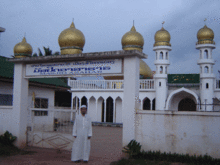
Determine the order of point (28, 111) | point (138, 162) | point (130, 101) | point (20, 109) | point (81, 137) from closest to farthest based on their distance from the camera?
1. point (138, 162)
2. point (81, 137)
3. point (130, 101)
4. point (20, 109)
5. point (28, 111)

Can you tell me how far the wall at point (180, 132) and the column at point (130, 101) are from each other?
20 centimetres

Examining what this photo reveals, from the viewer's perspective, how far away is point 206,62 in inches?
874

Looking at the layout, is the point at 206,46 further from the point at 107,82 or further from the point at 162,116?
the point at 162,116

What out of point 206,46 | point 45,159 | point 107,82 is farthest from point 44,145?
point 206,46

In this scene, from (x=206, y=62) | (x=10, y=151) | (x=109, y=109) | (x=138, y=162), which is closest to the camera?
(x=138, y=162)

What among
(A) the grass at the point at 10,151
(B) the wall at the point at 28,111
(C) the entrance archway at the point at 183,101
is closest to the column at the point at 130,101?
(B) the wall at the point at 28,111

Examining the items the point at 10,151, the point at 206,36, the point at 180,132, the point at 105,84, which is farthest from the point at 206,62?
the point at 10,151

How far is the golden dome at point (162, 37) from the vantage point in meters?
22.9

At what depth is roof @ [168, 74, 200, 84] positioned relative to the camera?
910 inches

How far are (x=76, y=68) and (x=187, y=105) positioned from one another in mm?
19289

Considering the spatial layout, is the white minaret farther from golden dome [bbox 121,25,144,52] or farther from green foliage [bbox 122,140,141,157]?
green foliage [bbox 122,140,141,157]

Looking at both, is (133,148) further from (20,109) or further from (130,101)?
(20,109)

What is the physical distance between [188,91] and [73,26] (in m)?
15.1

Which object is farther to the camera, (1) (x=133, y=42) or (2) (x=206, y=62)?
(2) (x=206, y=62)
